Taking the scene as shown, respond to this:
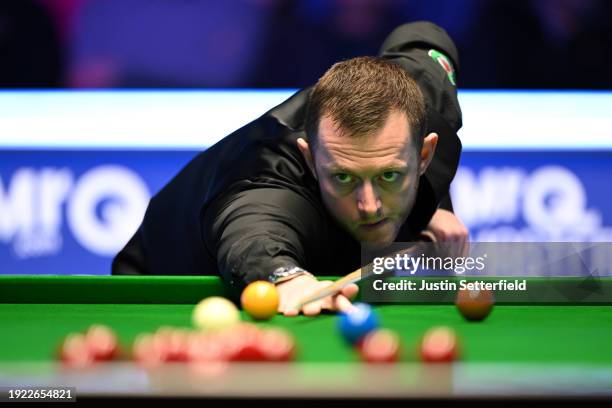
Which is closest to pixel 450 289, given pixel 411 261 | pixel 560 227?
→ pixel 411 261

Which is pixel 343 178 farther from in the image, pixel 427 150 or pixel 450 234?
pixel 450 234

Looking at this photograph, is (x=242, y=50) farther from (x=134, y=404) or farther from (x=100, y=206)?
(x=134, y=404)

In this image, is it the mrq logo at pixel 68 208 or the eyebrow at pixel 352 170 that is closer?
the eyebrow at pixel 352 170

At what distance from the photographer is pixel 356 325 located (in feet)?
6.68

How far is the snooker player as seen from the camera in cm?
286

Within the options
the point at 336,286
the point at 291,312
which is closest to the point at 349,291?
the point at 336,286

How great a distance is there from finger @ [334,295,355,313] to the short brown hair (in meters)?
0.61

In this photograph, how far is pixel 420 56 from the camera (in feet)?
13.3

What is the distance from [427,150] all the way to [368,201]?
0.40 m

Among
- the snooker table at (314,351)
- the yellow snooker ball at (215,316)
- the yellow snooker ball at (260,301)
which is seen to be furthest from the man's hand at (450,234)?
the yellow snooker ball at (215,316)

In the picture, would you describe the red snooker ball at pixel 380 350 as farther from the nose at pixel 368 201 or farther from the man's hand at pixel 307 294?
the nose at pixel 368 201

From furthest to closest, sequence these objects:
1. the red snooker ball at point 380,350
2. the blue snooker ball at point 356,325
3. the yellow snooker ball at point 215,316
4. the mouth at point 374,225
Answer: the mouth at point 374,225 < the yellow snooker ball at point 215,316 < the blue snooker ball at point 356,325 < the red snooker ball at point 380,350

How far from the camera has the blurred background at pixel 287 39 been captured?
6.01m

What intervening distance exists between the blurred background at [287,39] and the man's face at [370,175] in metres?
2.97
